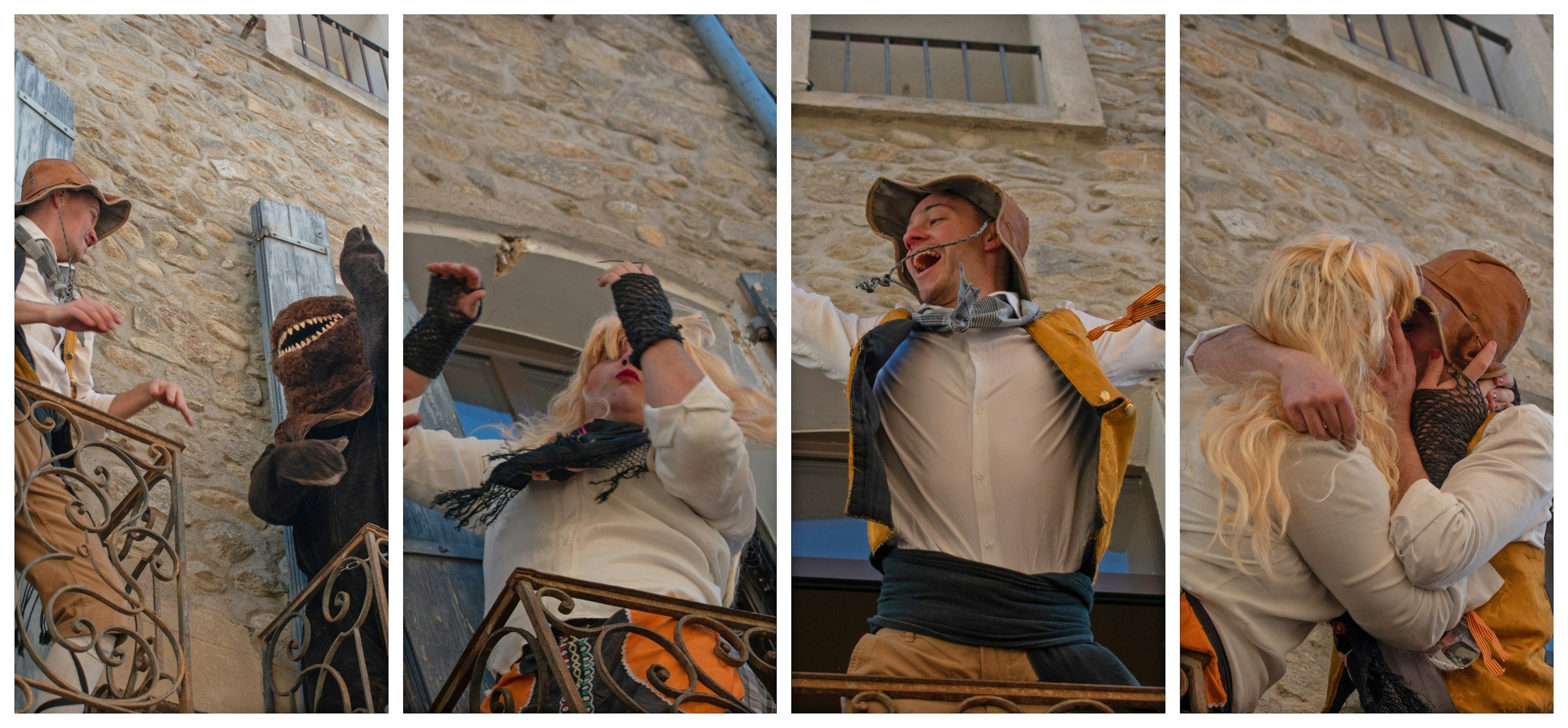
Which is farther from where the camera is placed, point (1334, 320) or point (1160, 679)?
point (1334, 320)

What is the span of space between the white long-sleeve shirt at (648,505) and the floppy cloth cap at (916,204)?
1.91 feet

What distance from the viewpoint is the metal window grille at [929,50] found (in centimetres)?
427

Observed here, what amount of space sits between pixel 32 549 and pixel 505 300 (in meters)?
1.19

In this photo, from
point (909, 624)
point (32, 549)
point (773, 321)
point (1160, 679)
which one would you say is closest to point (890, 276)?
point (773, 321)

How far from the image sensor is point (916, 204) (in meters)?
3.92

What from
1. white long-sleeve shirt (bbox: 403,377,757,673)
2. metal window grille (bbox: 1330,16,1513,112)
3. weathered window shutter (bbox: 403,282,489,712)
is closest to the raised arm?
weathered window shutter (bbox: 403,282,489,712)

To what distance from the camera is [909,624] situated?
347 centimetres

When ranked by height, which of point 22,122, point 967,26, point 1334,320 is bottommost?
point 1334,320

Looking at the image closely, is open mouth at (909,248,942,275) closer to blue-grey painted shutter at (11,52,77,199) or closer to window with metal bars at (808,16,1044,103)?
window with metal bars at (808,16,1044,103)

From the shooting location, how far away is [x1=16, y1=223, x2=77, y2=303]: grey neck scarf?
151 inches

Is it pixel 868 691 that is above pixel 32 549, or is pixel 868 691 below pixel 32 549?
below

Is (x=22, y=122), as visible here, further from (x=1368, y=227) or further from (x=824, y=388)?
(x=1368, y=227)
